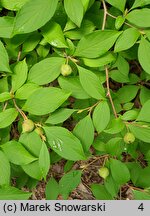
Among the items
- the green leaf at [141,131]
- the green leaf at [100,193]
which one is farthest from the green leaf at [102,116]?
the green leaf at [100,193]

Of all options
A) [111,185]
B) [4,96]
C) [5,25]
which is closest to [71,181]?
[111,185]

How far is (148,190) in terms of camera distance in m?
1.62

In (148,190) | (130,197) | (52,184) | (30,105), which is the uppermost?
(30,105)

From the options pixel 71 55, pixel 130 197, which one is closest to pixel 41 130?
pixel 71 55

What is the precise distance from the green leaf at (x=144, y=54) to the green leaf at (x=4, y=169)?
2.42 ft

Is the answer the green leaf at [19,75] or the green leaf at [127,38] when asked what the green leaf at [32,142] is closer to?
the green leaf at [19,75]

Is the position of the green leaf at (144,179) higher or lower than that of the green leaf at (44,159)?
lower

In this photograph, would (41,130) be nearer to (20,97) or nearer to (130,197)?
(20,97)

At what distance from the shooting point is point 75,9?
4.03 ft

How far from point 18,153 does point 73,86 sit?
1.31 ft

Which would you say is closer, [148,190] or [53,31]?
[53,31]

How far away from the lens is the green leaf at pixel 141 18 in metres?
1.25

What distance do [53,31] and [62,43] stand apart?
76 millimetres

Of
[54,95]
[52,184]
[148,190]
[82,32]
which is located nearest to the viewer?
[54,95]
